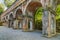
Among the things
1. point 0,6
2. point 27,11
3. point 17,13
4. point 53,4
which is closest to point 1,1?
point 0,6

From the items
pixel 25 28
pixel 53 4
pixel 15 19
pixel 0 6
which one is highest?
pixel 0 6

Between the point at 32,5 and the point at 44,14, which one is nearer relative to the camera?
the point at 44,14

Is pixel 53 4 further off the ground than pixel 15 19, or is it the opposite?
pixel 53 4

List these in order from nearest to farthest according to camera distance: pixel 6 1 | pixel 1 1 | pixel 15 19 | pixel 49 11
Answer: pixel 49 11 → pixel 15 19 → pixel 6 1 → pixel 1 1

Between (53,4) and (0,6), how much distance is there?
33.0m

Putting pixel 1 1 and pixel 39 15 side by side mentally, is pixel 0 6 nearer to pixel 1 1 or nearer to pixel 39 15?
pixel 1 1

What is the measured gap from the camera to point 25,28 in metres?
17.7

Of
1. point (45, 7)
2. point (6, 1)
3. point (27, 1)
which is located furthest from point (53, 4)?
point (6, 1)

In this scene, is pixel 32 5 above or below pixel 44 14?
above

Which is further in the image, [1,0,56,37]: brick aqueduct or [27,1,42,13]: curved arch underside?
[27,1,42,13]: curved arch underside

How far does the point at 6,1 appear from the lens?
135 feet

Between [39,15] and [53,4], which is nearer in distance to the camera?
[53,4]

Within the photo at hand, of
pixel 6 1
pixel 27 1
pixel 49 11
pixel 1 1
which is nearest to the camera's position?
pixel 49 11

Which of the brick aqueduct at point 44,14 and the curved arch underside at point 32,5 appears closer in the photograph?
the brick aqueduct at point 44,14
